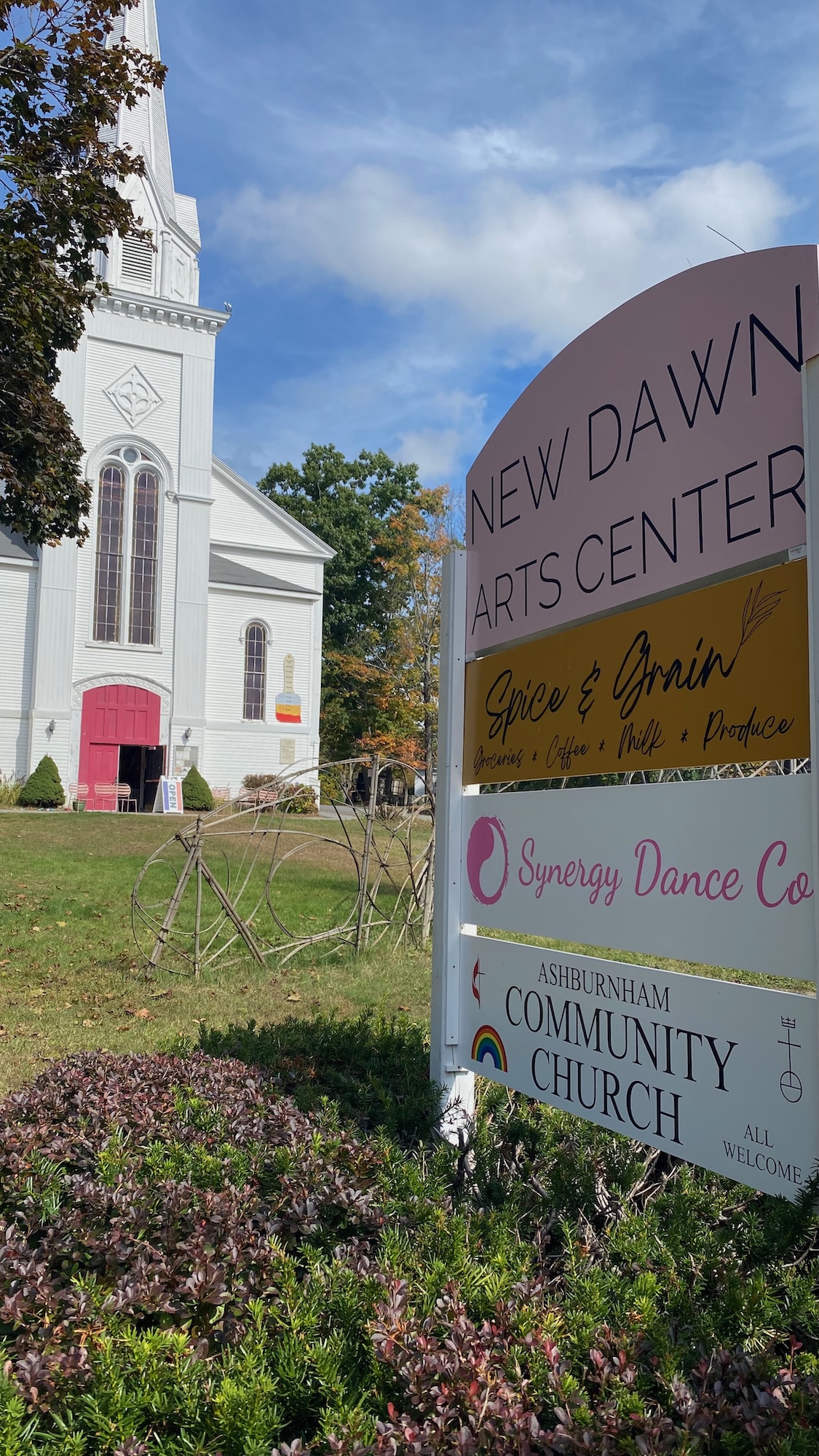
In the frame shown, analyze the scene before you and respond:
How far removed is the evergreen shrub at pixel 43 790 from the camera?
2508 cm

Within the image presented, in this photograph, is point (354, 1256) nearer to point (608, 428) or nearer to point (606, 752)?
point (606, 752)

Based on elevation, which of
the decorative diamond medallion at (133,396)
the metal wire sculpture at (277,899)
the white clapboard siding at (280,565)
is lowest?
the metal wire sculpture at (277,899)

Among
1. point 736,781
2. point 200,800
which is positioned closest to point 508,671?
point 736,781

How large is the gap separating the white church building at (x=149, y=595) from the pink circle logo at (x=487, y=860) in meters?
24.7

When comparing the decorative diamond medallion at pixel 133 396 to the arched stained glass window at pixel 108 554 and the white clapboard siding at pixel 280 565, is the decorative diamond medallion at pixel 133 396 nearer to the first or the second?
the arched stained glass window at pixel 108 554

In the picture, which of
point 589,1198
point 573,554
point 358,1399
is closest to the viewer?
point 358,1399

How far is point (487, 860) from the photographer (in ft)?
12.7

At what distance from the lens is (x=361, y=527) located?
163ft

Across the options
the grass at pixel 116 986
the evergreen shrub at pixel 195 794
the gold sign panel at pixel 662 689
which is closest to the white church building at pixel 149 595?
the evergreen shrub at pixel 195 794

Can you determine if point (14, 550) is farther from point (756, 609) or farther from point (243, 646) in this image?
point (756, 609)

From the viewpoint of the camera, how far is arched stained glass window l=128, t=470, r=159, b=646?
28.2 m

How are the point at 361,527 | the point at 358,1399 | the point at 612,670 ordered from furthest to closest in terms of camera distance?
the point at 361,527
the point at 612,670
the point at 358,1399

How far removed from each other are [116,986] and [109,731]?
807 inches

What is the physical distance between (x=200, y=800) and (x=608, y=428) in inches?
977
